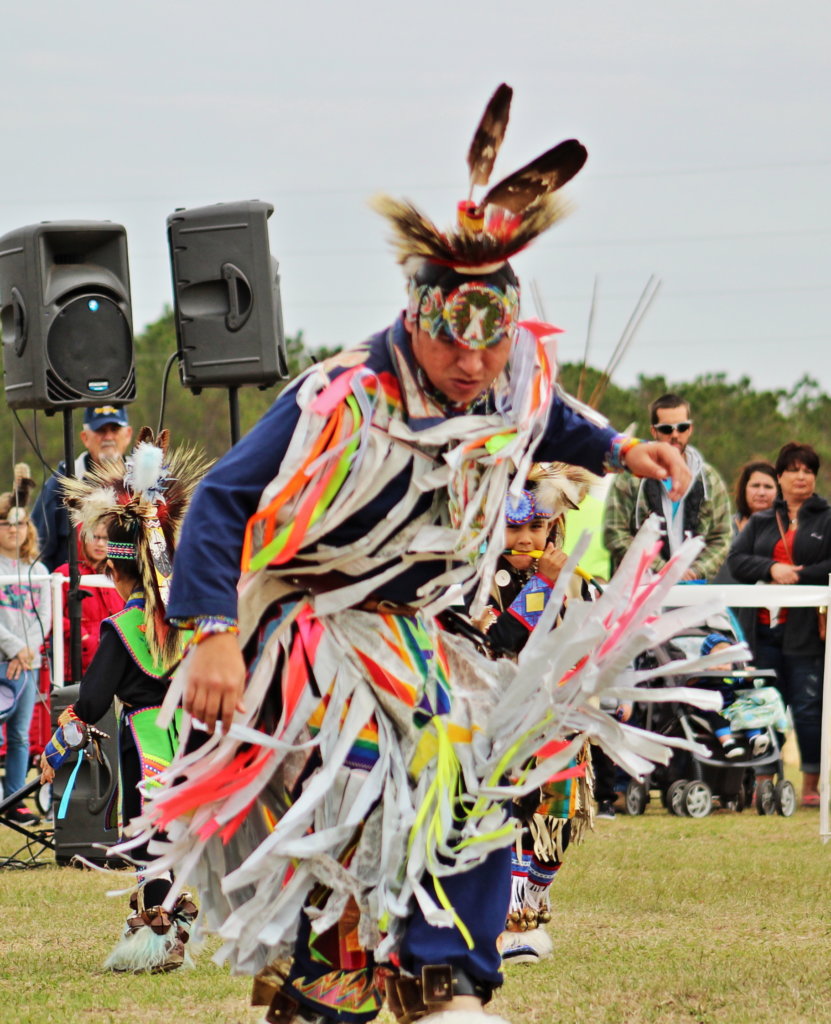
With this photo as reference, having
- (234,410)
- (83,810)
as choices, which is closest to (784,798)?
(83,810)

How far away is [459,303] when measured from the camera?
3234mm

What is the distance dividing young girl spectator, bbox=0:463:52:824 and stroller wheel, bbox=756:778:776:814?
3.52m

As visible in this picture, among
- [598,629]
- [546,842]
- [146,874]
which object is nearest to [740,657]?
[598,629]

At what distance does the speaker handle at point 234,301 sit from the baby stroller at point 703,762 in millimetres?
2751

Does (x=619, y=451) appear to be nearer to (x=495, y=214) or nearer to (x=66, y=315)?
(x=495, y=214)

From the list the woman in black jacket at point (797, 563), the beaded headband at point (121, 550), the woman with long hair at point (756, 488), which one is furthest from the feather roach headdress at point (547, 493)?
the woman with long hair at point (756, 488)

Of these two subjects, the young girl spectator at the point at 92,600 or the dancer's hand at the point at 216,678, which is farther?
the young girl spectator at the point at 92,600

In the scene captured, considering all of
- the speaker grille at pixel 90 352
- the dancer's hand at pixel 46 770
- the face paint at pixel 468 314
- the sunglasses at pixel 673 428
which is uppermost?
the speaker grille at pixel 90 352

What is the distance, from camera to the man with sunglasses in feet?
27.1

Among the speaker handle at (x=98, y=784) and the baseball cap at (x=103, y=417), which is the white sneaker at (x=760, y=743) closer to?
the speaker handle at (x=98, y=784)

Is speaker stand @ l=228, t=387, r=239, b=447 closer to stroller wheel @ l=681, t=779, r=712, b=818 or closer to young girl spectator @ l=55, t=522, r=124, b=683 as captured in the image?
young girl spectator @ l=55, t=522, r=124, b=683

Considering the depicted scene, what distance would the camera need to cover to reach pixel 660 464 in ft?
11.0

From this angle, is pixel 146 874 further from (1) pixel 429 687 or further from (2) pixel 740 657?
(2) pixel 740 657

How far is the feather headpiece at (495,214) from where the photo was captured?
324 cm
